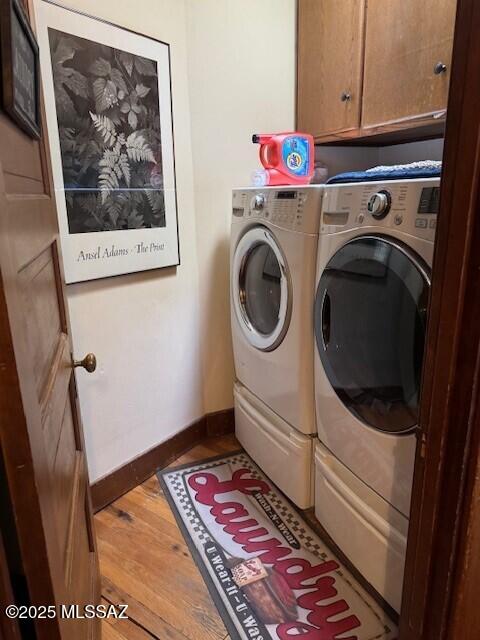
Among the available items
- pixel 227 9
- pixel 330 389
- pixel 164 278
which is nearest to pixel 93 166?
pixel 164 278

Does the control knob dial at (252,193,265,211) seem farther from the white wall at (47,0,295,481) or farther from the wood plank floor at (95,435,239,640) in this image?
the wood plank floor at (95,435,239,640)

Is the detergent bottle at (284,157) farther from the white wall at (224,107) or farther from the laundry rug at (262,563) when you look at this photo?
the laundry rug at (262,563)

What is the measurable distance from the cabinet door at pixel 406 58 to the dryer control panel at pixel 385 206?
1.84 feet

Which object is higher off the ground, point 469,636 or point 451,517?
point 451,517

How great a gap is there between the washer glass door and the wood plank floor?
0.77 metres

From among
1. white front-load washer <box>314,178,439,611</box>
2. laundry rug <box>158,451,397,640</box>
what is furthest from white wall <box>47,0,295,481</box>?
white front-load washer <box>314,178,439,611</box>

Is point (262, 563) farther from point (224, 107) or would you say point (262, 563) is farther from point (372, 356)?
point (224, 107)

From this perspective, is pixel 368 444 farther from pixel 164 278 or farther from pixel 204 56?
pixel 204 56

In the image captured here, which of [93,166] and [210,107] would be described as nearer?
[93,166]

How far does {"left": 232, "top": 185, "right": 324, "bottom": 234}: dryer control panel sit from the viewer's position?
4.51 ft

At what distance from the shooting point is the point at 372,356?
1.21 metres

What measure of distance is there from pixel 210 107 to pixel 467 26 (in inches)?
57.1

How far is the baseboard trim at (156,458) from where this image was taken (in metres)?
1.72

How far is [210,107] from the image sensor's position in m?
1.88
